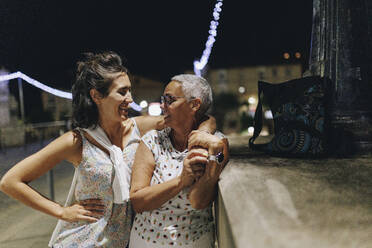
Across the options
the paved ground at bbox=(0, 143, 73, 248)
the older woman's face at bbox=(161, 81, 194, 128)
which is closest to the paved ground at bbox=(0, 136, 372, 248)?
the older woman's face at bbox=(161, 81, 194, 128)

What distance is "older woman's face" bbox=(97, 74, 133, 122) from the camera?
180 centimetres

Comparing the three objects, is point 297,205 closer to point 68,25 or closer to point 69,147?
point 69,147

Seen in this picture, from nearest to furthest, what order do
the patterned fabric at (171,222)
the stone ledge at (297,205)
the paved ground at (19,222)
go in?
the stone ledge at (297,205)
the patterned fabric at (171,222)
the paved ground at (19,222)

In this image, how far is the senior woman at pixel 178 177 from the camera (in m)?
1.34

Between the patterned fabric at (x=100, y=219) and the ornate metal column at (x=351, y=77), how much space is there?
1.38m

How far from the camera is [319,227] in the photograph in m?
0.71

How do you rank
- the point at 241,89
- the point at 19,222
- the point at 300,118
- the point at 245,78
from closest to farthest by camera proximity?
the point at 300,118, the point at 19,222, the point at 241,89, the point at 245,78

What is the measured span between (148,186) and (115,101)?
63cm

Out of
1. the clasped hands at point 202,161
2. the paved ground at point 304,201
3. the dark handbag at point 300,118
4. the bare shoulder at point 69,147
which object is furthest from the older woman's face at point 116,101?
the dark handbag at point 300,118

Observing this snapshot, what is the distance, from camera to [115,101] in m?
1.80

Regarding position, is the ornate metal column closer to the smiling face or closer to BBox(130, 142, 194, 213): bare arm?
BBox(130, 142, 194, 213): bare arm

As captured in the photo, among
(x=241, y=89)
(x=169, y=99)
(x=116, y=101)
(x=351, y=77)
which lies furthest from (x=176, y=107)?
(x=241, y=89)

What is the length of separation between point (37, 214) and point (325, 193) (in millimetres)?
2469

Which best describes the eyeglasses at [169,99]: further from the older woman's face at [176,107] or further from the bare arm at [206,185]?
the bare arm at [206,185]
